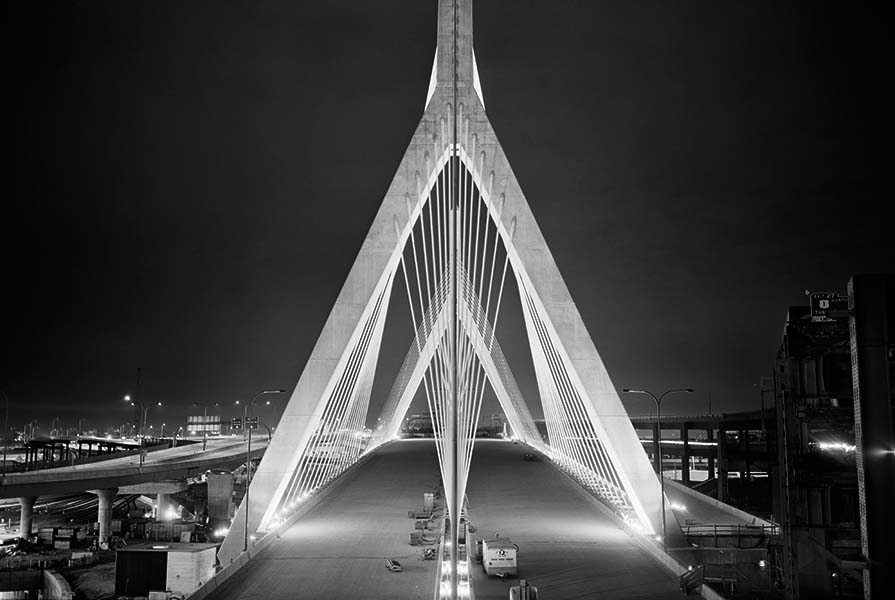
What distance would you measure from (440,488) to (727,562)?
15380 mm

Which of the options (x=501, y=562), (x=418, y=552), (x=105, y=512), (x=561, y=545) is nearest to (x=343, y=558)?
(x=418, y=552)

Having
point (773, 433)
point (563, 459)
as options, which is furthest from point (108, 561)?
point (773, 433)

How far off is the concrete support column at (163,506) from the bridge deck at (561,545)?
29.0 meters

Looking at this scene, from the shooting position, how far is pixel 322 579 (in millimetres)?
20156

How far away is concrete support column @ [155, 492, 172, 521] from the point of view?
62500 mm

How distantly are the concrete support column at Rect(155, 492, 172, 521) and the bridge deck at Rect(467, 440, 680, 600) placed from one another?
29005 millimetres

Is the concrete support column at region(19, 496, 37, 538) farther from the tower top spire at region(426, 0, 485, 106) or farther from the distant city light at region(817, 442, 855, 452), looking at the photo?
the distant city light at region(817, 442, 855, 452)

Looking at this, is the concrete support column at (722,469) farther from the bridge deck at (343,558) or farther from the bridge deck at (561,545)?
the bridge deck at (343,558)

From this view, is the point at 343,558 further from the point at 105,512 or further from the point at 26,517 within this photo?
the point at 26,517

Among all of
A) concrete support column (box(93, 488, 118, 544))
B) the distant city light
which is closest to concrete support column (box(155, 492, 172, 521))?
concrete support column (box(93, 488, 118, 544))

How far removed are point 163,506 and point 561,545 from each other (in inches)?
1861

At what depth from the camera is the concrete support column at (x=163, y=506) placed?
62.5 m

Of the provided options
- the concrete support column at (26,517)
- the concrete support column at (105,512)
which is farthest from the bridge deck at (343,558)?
the concrete support column at (26,517)

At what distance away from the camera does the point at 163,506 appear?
64062mm
